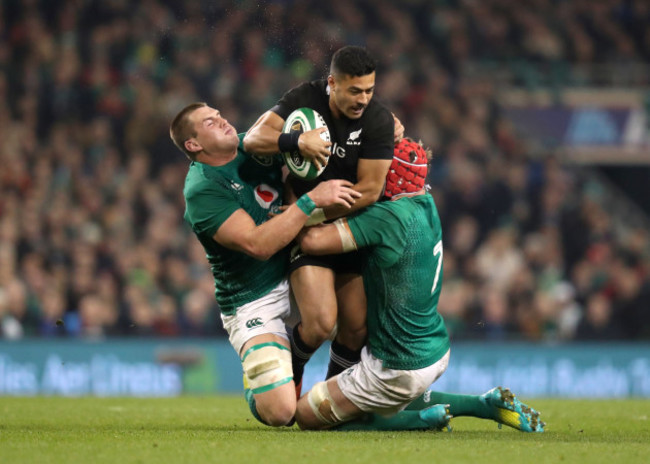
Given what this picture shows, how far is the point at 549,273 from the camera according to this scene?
15.1m

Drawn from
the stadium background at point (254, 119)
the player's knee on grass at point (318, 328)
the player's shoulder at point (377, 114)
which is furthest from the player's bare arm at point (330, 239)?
the stadium background at point (254, 119)

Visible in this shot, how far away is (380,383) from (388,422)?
423mm

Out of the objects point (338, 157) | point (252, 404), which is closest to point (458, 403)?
point (252, 404)

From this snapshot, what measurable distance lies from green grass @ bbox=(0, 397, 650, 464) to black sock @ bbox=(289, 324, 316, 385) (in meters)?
0.38

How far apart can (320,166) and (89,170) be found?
925cm

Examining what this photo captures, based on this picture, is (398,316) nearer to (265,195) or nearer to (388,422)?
(388,422)

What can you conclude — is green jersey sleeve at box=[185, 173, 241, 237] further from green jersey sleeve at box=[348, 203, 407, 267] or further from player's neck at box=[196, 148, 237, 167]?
green jersey sleeve at box=[348, 203, 407, 267]

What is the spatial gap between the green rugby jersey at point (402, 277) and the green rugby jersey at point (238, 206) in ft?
2.45

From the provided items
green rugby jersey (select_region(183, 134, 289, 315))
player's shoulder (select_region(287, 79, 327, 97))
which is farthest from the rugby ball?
green rugby jersey (select_region(183, 134, 289, 315))

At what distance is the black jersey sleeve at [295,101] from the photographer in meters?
6.88

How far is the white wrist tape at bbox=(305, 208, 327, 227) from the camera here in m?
6.75

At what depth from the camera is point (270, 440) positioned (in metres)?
6.21

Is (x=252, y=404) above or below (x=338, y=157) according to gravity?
below

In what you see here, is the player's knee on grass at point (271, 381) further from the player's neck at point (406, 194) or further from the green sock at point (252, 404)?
the player's neck at point (406, 194)
